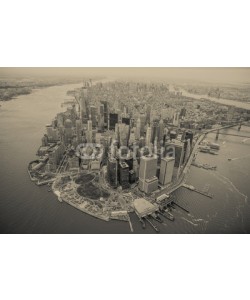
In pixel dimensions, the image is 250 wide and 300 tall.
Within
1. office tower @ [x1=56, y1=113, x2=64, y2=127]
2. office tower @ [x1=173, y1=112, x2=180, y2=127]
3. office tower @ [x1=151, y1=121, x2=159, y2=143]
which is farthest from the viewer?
office tower @ [x1=173, y1=112, x2=180, y2=127]

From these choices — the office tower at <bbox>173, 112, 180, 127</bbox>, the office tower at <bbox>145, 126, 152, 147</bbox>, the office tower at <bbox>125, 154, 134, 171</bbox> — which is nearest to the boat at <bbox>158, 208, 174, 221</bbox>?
the office tower at <bbox>125, 154, 134, 171</bbox>

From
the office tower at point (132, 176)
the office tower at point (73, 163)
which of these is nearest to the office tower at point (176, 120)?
the office tower at point (132, 176)

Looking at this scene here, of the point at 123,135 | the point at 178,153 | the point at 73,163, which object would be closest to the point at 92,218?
the point at 73,163

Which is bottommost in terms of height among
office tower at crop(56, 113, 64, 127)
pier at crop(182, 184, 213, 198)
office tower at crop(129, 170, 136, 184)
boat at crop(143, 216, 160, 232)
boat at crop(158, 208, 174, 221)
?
pier at crop(182, 184, 213, 198)

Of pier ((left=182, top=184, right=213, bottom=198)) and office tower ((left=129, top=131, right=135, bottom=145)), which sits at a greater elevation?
office tower ((left=129, top=131, right=135, bottom=145))

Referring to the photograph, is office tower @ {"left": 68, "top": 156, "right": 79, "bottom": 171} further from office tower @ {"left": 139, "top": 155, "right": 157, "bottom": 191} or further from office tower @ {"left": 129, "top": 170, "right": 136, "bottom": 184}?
office tower @ {"left": 139, "top": 155, "right": 157, "bottom": 191}

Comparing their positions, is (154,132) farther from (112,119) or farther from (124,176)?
(124,176)

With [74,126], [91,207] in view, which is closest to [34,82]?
[74,126]

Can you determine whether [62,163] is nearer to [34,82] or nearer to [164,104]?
[34,82]
